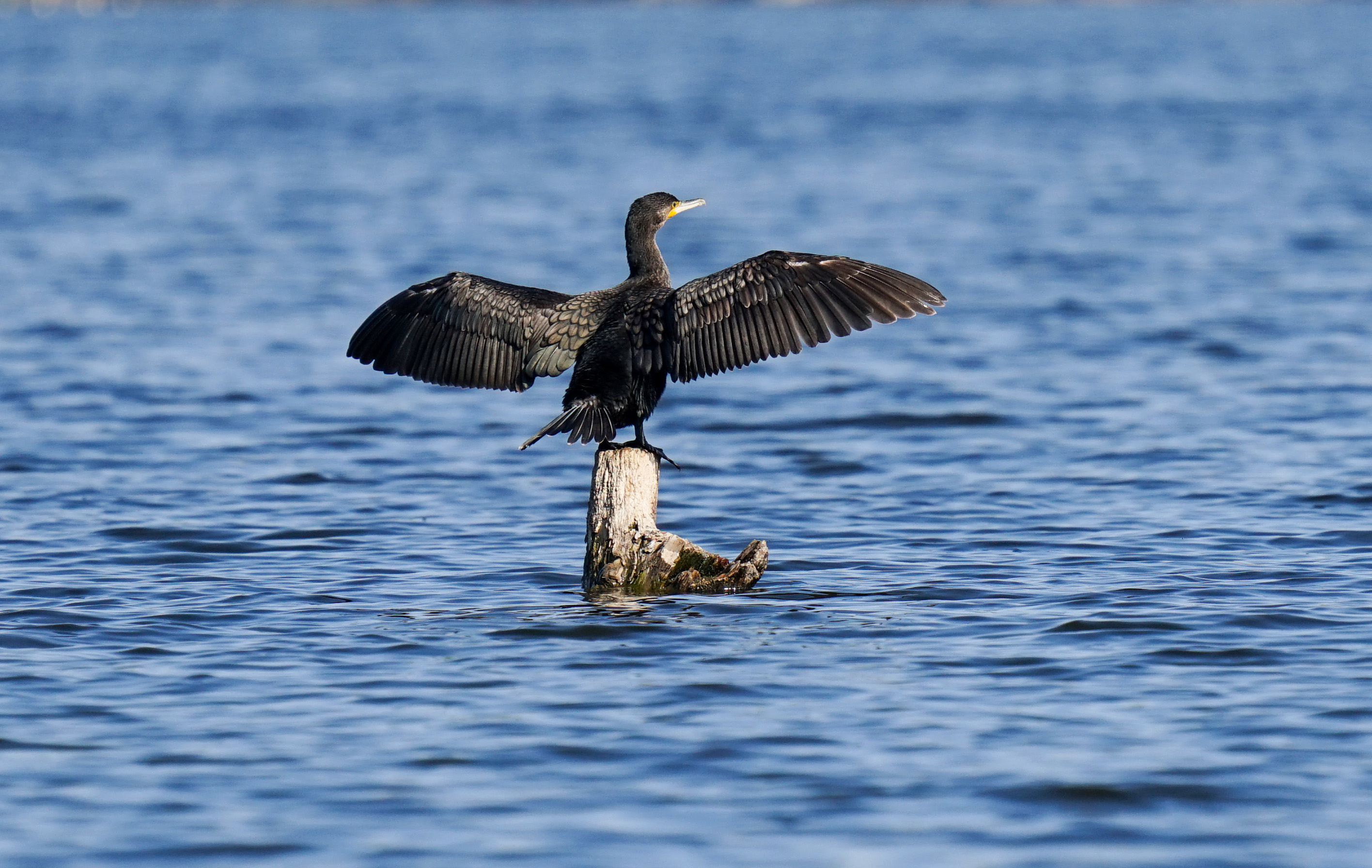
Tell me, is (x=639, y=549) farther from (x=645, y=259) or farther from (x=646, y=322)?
(x=645, y=259)

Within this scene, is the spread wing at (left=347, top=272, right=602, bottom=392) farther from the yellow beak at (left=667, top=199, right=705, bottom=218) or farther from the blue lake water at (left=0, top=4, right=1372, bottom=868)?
the blue lake water at (left=0, top=4, right=1372, bottom=868)

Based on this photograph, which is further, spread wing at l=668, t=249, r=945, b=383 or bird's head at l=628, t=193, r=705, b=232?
bird's head at l=628, t=193, r=705, b=232

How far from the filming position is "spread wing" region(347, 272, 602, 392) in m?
8.91

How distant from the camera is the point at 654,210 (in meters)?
9.02

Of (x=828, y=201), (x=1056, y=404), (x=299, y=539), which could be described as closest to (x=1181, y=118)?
(x=828, y=201)

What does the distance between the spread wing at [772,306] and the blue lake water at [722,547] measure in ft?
4.12

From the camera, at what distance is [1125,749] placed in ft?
22.1

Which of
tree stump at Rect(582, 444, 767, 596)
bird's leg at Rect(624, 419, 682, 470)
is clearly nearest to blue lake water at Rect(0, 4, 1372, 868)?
tree stump at Rect(582, 444, 767, 596)

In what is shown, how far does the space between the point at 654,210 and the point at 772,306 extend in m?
0.81

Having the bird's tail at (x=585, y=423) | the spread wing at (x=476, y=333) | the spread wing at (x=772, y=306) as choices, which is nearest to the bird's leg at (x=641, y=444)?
the bird's tail at (x=585, y=423)

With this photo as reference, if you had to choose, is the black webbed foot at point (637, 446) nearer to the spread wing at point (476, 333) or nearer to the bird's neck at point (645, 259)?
the spread wing at point (476, 333)

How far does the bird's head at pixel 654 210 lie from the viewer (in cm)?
895

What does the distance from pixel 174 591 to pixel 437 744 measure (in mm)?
3107

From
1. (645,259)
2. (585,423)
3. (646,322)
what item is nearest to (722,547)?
(645,259)
